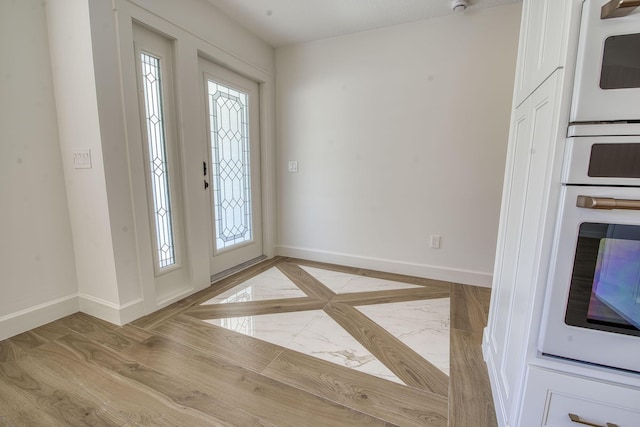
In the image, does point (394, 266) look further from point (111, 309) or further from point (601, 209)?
point (111, 309)

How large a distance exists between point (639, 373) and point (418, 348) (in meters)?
0.97

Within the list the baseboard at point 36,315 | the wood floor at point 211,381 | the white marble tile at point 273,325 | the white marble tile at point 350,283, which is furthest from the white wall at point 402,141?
the baseboard at point 36,315

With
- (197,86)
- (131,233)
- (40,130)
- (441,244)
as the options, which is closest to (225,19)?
(197,86)

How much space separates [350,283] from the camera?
2615 mm

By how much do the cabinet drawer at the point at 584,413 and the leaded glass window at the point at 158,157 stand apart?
94.9 inches

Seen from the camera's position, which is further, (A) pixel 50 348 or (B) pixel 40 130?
(B) pixel 40 130

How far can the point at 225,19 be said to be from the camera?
2.41 meters

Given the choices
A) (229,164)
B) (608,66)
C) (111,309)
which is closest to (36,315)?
(111,309)

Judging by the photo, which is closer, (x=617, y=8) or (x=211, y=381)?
(x=617, y=8)

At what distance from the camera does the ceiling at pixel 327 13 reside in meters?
2.21

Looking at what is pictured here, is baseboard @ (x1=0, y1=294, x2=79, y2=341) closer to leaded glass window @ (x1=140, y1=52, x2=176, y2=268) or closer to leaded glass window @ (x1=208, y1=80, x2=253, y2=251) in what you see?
leaded glass window @ (x1=140, y1=52, x2=176, y2=268)

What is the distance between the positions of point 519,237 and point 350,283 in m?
1.67

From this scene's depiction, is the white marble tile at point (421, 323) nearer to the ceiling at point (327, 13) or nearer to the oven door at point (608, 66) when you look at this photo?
the oven door at point (608, 66)

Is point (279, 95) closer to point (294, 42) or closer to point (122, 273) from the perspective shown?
point (294, 42)
